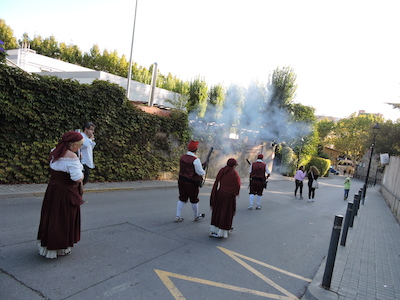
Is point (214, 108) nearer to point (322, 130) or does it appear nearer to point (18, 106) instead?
point (18, 106)

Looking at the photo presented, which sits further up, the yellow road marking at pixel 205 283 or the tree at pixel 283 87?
the tree at pixel 283 87

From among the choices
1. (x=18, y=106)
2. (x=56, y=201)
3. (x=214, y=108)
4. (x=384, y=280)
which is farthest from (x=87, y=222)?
(x=214, y=108)

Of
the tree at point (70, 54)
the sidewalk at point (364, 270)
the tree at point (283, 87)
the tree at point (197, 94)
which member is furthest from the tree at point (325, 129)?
the sidewalk at point (364, 270)

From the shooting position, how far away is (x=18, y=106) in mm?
7582

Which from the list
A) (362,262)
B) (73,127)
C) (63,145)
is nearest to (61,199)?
(63,145)

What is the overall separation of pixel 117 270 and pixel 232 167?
279 cm

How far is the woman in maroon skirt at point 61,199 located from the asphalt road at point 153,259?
0.93 feet

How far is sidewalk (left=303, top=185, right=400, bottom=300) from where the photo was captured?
3.75m

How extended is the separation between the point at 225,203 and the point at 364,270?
256 centimetres

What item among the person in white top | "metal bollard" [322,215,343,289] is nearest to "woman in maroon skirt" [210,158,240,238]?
"metal bollard" [322,215,343,289]

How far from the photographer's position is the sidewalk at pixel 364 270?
3.75 metres

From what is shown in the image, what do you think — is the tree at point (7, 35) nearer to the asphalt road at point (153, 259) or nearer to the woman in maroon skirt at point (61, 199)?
the asphalt road at point (153, 259)

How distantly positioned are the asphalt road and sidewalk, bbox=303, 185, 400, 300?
35cm

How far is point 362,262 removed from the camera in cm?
506
